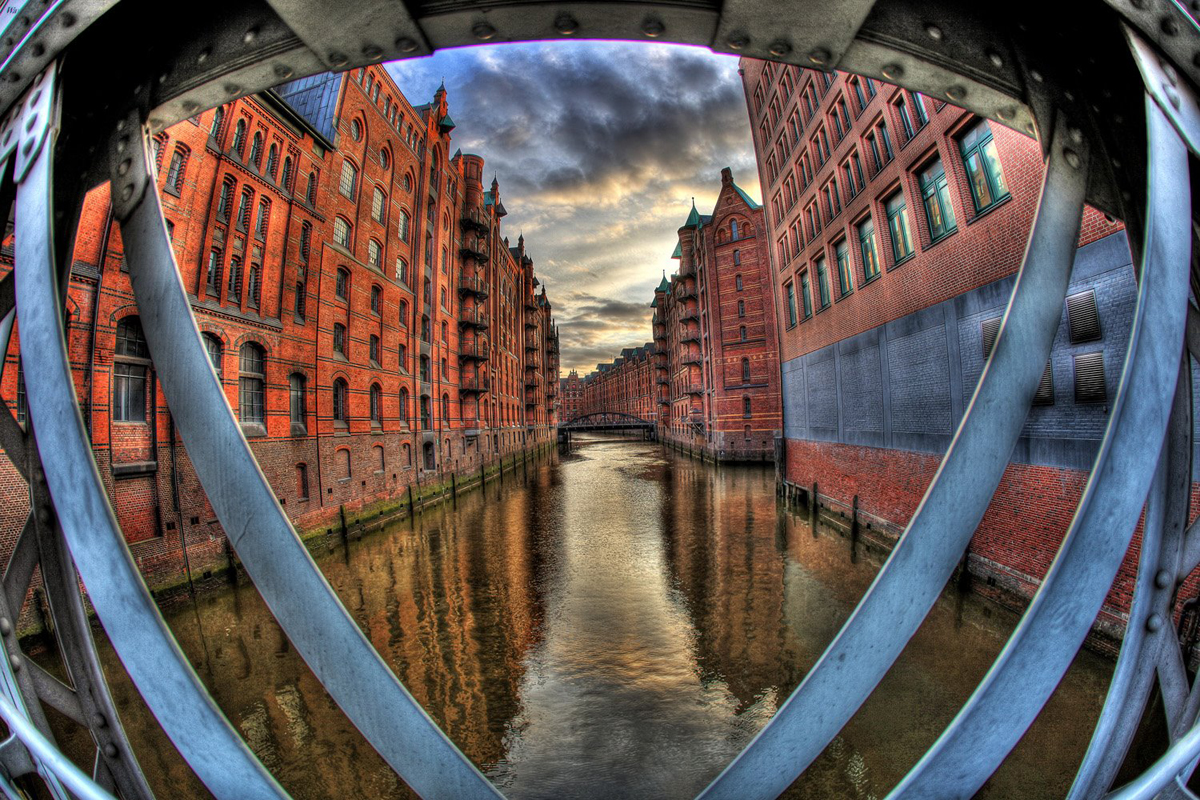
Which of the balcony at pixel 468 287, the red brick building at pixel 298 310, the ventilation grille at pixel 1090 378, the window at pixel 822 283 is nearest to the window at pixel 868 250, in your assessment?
the window at pixel 822 283

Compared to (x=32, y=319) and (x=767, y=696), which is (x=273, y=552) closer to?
(x=32, y=319)

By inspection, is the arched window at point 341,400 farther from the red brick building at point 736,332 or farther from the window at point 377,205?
the red brick building at point 736,332

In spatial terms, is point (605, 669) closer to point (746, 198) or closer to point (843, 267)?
point (843, 267)

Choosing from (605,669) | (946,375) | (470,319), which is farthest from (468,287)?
(605,669)

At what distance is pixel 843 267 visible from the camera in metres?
12.9

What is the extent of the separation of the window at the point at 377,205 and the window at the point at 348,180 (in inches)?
33.2

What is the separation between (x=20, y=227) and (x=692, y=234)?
140 ft

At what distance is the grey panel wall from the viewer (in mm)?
5957

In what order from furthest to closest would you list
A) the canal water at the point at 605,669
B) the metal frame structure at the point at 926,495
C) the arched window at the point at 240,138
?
the arched window at the point at 240,138
the canal water at the point at 605,669
the metal frame structure at the point at 926,495

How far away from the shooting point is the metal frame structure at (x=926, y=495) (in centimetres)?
118

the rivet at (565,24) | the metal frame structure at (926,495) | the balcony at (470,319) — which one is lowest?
the metal frame structure at (926,495)

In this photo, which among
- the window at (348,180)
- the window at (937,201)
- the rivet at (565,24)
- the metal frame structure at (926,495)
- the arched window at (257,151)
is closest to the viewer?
the metal frame structure at (926,495)

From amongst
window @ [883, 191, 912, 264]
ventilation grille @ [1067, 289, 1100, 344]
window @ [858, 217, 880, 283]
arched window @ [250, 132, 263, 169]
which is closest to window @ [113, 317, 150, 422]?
arched window @ [250, 132, 263, 169]

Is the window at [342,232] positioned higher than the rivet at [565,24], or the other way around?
the window at [342,232]
